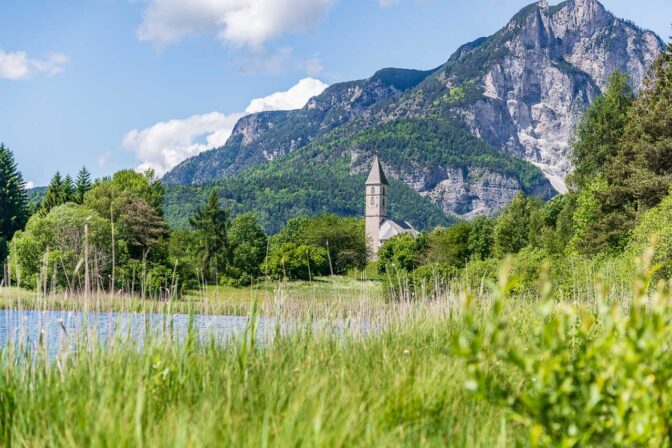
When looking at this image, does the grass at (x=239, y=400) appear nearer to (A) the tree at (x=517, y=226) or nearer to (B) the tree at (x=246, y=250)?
(B) the tree at (x=246, y=250)

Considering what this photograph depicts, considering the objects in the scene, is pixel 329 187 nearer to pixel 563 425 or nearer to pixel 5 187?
pixel 5 187

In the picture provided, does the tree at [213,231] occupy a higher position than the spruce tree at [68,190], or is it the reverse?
the spruce tree at [68,190]

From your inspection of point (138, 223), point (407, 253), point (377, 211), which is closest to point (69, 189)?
point (138, 223)

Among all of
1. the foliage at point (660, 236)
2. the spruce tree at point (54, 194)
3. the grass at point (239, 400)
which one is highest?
the spruce tree at point (54, 194)

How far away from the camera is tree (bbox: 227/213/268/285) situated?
51.9m

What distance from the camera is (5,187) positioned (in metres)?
64.4

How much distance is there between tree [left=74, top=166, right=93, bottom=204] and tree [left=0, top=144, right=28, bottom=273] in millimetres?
5868

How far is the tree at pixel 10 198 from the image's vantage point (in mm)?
62219

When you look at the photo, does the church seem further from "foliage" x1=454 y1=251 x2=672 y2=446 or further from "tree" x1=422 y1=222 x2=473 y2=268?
"foliage" x1=454 y1=251 x2=672 y2=446

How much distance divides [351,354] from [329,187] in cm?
18907

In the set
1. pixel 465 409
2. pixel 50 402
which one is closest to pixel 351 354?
pixel 465 409

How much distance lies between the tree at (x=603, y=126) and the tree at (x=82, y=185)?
35.3 m

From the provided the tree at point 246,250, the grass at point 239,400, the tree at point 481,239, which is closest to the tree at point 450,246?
the tree at point 481,239

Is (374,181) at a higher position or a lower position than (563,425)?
higher
